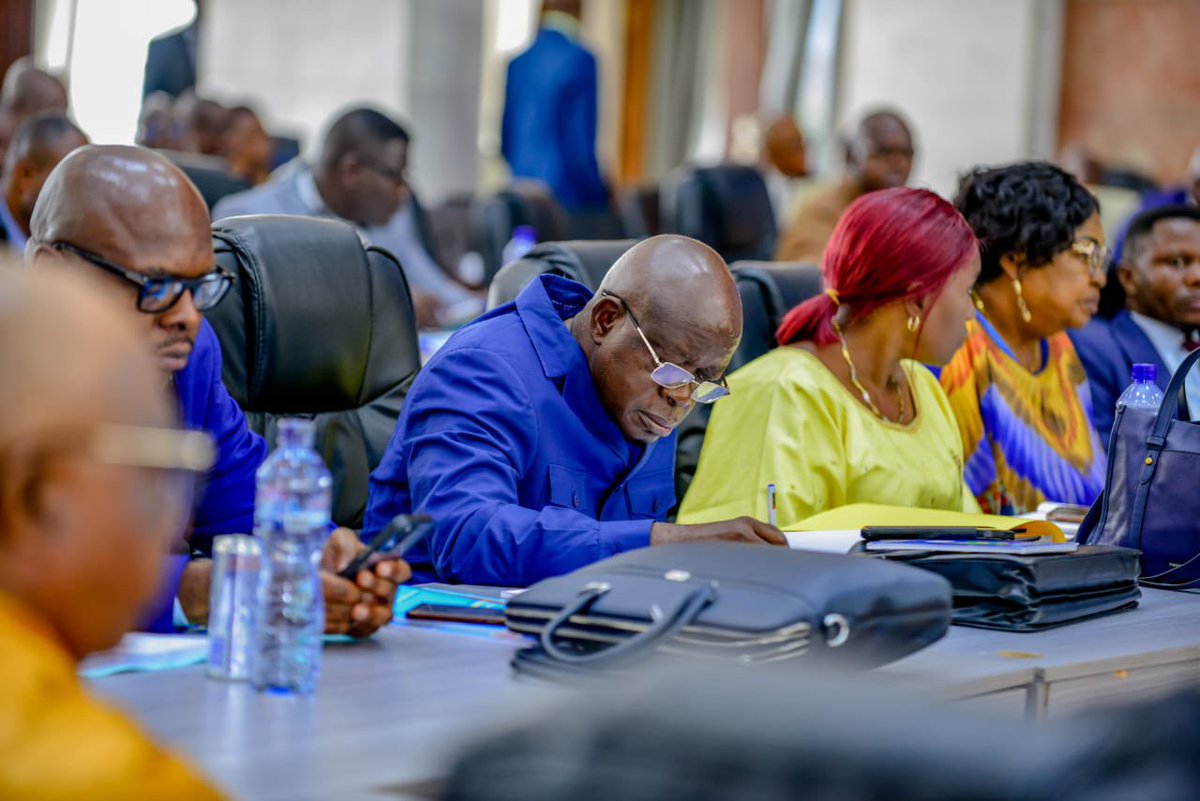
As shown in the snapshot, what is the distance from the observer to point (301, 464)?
1.69m

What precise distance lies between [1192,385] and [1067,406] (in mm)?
319

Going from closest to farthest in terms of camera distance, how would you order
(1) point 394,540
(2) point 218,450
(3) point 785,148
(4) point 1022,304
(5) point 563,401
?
(1) point 394,540 → (2) point 218,450 → (5) point 563,401 → (4) point 1022,304 → (3) point 785,148

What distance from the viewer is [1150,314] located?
4266 millimetres

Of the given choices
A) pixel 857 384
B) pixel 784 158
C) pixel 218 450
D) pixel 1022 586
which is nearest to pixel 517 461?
pixel 218 450

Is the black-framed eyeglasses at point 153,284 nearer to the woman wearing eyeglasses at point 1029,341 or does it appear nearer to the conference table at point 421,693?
the conference table at point 421,693

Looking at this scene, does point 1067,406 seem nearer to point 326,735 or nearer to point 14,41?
point 326,735

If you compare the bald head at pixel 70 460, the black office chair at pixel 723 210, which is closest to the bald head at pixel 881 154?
the black office chair at pixel 723 210

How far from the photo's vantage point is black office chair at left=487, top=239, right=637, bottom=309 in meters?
3.17

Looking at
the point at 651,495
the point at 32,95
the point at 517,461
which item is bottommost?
the point at 651,495

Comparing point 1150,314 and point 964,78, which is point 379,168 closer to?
point 1150,314

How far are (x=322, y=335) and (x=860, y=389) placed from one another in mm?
987

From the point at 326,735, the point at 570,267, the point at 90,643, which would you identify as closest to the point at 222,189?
the point at 570,267

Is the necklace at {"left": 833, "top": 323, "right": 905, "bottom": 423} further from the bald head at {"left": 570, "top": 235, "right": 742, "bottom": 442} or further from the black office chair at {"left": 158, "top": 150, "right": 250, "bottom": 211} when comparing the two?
the black office chair at {"left": 158, "top": 150, "right": 250, "bottom": 211}

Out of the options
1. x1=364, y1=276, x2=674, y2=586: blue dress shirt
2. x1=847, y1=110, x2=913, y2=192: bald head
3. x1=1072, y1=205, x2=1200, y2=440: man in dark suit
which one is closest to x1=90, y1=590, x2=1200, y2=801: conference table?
x1=364, y1=276, x2=674, y2=586: blue dress shirt
